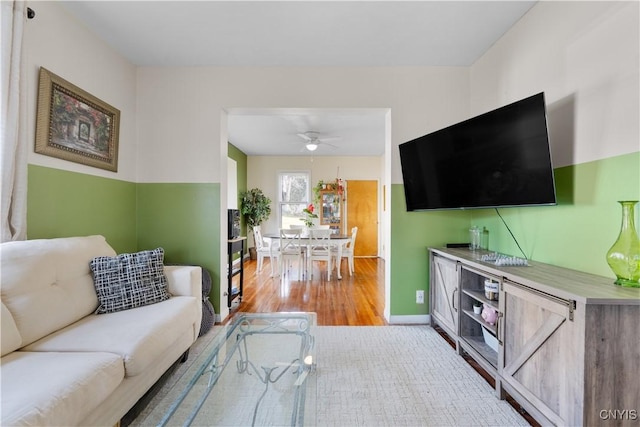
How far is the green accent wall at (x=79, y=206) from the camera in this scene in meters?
1.83

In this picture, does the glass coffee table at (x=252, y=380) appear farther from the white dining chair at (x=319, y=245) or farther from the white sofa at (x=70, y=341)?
the white dining chair at (x=319, y=245)

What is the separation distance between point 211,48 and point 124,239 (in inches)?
78.1

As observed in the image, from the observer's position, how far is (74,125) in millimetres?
Result: 2064

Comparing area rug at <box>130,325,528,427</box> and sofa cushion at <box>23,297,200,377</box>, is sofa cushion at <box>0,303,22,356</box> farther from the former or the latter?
area rug at <box>130,325,528,427</box>

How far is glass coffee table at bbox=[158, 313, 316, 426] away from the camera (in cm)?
118

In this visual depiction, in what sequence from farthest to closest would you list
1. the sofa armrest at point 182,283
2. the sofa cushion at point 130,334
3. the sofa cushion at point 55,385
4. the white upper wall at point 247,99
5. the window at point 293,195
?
1. the window at point 293,195
2. the white upper wall at point 247,99
3. the sofa armrest at point 182,283
4. the sofa cushion at point 130,334
5. the sofa cushion at point 55,385

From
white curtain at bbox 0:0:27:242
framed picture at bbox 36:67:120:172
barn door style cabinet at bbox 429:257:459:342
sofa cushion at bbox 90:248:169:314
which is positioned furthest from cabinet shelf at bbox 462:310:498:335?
framed picture at bbox 36:67:120:172

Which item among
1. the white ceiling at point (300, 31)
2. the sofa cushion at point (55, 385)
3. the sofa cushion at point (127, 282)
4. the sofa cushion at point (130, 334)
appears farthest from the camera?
the white ceiling at point (300, 31)

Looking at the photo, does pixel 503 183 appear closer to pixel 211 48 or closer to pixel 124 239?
pixel 211 48

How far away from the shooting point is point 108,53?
244 centimetres

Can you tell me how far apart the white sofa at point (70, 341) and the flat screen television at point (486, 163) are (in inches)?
88.8

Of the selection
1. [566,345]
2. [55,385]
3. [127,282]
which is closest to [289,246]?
[127,282]

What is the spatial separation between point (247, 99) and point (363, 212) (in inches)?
178

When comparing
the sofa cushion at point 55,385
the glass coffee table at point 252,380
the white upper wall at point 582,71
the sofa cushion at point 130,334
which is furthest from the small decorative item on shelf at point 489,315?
the sofa cushion at point 55,385
